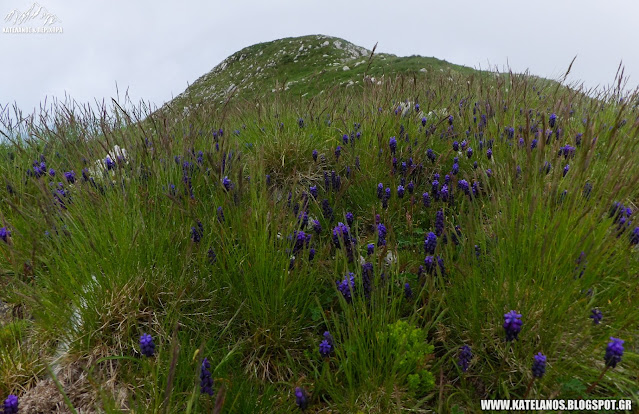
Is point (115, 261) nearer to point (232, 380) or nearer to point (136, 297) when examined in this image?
point (136, 297)

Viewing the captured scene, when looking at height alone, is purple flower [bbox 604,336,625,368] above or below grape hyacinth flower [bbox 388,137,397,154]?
below

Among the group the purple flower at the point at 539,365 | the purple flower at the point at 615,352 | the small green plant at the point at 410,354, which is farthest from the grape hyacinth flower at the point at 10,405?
the purple flower at the point at 615,352

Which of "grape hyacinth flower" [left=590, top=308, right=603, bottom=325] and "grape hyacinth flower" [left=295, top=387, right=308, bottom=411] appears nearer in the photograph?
"grape hyacinth flower" [left=295, top=387, right=308, bottom=411]

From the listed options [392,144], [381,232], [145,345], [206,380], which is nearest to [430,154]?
[392,144]

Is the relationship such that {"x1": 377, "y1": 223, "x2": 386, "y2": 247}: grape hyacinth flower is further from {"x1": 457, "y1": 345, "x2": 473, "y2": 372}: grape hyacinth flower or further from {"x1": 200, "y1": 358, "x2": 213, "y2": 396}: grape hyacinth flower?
{"x1": 200, "y1": 358, "x2": 213, "y2": 396}: grape hyacinth flower

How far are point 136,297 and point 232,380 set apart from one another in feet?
2.50

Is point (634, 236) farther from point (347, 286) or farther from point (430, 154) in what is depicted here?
point (430, 154)

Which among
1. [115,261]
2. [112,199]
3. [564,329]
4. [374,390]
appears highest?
[112,199]

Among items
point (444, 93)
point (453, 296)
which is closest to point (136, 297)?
point (453, 296)

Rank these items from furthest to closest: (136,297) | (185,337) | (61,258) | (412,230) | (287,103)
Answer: (287,103) → (412,230) → (61,258) → (136,297) → (185,337)

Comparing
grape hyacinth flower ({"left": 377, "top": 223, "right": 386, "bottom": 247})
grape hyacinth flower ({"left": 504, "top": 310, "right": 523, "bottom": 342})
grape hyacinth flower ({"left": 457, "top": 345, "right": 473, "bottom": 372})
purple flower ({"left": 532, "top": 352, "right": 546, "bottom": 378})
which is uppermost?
grape hyacinth flower ({"left": 377, "top": 223, "right": 386, "bottom": 247})

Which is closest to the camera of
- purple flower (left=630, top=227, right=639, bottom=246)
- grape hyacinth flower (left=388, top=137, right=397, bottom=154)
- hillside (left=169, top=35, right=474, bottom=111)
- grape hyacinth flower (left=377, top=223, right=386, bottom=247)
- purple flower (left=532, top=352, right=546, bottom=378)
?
purple flower (left=532, top=352, right=546, bottom=378)

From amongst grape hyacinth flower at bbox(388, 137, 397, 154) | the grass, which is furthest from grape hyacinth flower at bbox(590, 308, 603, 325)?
grape hyacinth flower at bbox(388, 137, 397, 154)

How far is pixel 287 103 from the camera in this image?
18.0 feet
